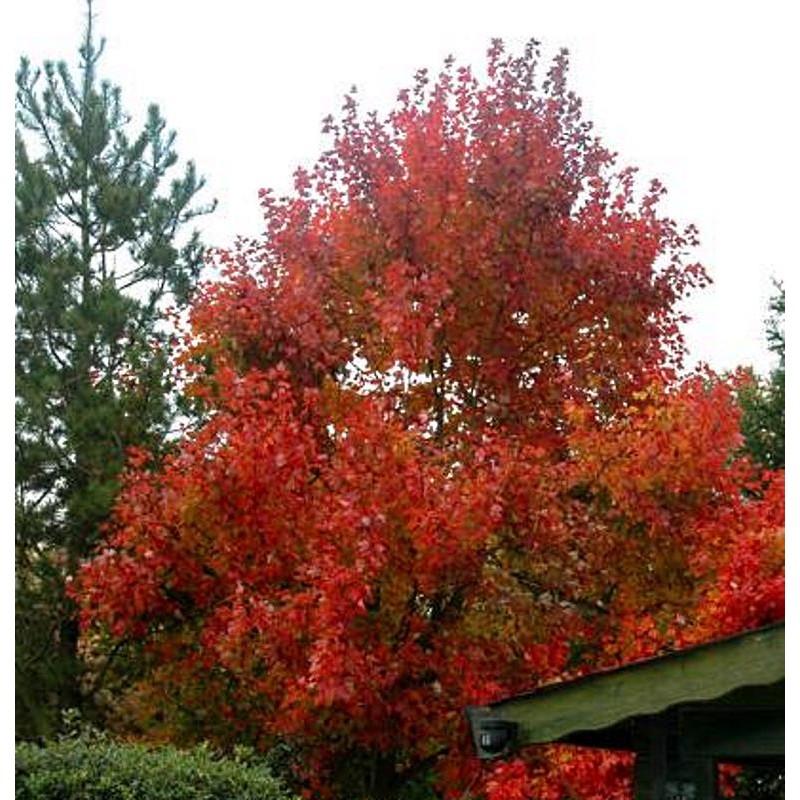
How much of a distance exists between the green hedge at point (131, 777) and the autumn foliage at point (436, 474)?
1213 millimetres

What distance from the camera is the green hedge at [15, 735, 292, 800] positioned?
897cm

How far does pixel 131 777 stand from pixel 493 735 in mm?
3025

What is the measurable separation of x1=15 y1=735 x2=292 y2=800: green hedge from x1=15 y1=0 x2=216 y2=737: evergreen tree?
6170 millimetres

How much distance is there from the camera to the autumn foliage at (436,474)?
11.2 m

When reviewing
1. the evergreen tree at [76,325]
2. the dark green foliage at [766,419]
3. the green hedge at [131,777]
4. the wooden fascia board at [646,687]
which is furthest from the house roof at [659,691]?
the dark green foliage at [766,419]

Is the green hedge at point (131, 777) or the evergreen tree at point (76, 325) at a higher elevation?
the evergreen tree at point (76, 325)

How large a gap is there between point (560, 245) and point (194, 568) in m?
4.78

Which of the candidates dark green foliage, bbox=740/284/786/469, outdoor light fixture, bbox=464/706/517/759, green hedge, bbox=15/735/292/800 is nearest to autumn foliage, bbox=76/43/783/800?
green hedge, bbox=15/735/292/800

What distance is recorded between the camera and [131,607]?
A: 12.3 metres

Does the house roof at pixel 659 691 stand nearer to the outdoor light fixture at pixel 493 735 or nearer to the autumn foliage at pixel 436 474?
the outdoor light fixture at pixel 493 735

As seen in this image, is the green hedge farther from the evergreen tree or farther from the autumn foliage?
the evergreen tree

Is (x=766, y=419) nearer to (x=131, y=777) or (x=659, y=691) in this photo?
(x=131, y=777)

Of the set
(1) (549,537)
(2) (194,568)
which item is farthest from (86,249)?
(1) (549,537)

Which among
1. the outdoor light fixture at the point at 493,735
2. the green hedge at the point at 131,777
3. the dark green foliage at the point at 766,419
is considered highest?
the dark green foliage at the point at 766,419
